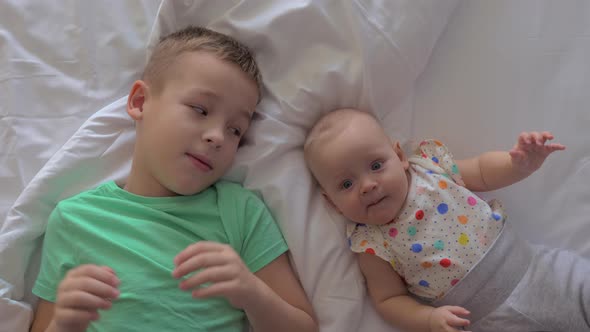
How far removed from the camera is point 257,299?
0.92 metres

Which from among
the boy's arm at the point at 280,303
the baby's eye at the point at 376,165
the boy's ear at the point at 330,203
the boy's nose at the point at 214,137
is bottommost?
the boy's arm at the point at 280,303

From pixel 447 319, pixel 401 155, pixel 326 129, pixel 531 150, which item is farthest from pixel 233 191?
pixel 531 150

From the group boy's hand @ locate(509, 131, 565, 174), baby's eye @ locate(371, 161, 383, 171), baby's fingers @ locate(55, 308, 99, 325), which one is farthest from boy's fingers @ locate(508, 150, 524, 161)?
baby's fingers @ locate(55, 308, 99, 325)

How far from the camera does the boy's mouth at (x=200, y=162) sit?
99 cm

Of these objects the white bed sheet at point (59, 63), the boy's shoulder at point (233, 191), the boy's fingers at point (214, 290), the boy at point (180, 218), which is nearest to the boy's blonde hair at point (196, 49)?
the boy at point (180, 218)

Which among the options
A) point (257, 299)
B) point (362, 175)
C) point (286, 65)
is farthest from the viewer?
point (286, 65)

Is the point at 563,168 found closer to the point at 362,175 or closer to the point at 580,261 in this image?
the point at 580,261

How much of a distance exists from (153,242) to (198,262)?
230mm

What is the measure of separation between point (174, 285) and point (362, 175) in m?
0.43

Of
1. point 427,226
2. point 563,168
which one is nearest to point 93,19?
point 427,226

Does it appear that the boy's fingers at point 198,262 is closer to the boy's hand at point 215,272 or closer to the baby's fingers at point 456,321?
the boy's hand at point 215,272

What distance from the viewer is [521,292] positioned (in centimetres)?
100

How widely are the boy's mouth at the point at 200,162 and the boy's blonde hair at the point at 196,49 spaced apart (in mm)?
174

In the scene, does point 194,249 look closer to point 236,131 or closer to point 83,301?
point 83,301
